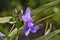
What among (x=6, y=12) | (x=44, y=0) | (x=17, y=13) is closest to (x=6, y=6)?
(x=6, y=12)

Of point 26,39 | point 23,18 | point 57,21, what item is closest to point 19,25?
point 23,18

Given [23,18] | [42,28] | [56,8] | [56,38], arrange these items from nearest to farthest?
[23,18]
[56,38]
[42,28]
[56,8]

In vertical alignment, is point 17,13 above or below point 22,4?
above

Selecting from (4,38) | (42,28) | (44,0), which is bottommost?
(42,28)

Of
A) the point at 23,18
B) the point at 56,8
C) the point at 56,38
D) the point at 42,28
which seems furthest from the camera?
the point at 56,8

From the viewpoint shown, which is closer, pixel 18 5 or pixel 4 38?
pixel 4 38

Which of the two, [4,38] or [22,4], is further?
[22,4]

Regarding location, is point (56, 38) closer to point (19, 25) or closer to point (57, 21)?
point (57, 21)

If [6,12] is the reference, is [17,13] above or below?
above

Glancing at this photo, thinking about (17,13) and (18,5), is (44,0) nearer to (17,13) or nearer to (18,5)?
A: (18,5)
